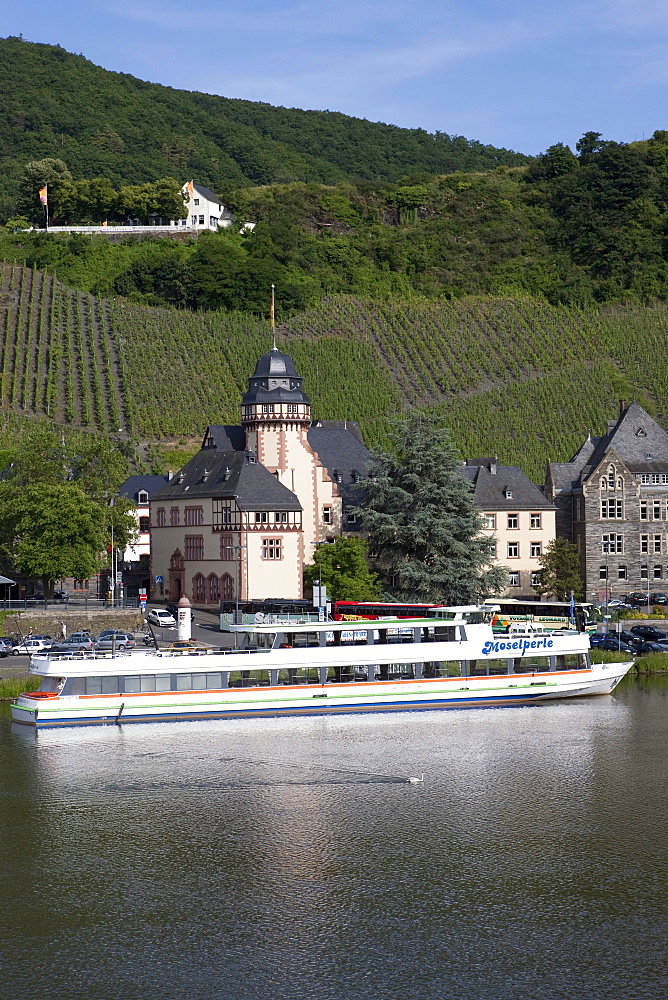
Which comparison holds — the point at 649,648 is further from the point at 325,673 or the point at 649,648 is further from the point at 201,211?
the point at 201,211

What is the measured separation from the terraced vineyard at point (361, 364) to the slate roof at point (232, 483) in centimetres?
2920

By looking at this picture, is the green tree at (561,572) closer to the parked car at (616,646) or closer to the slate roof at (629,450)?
the slate roof at (629,450)

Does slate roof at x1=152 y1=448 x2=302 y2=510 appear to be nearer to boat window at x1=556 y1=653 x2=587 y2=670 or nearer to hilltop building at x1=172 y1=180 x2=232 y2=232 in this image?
boat window at x1=556 y1=653 x2=587 y2=670

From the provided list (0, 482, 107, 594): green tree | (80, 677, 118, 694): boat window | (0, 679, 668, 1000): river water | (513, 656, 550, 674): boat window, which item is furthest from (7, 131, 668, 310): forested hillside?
(0, 679, 668, 1000): river water

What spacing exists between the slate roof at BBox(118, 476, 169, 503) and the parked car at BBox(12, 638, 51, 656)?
36985 mm

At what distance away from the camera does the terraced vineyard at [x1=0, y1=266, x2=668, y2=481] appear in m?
133

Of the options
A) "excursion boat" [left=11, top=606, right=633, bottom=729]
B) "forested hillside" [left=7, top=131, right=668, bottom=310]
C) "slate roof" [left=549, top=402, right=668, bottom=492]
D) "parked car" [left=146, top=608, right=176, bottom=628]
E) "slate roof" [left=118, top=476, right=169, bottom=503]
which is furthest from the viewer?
"forested hillside" [left=7, top=131, right=668, bottom=310]

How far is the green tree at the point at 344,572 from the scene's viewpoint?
287 feet

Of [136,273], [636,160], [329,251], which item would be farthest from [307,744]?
[636,160]

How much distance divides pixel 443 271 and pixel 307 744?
465ft

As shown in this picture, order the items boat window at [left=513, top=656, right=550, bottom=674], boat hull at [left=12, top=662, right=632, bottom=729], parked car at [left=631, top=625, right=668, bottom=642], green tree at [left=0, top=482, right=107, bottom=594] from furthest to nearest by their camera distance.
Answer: green tree at [left=0, top=482, right=107, bottom=594]
parked car at [left=631, top=625, right=668, bottom=642]
boat window at [left=513, top=656, right=550, bottom=674]
boat hull at [left=12, top=662, right=632, bottom=729]

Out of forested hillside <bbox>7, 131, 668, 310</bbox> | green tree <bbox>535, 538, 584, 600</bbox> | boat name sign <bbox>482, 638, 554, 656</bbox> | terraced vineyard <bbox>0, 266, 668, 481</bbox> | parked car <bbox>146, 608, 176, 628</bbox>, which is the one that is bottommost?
boat name sign <bbox>482, 638, 554, 656</bbox>

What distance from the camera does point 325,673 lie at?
197 feet

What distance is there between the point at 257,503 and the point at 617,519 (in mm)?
29506
